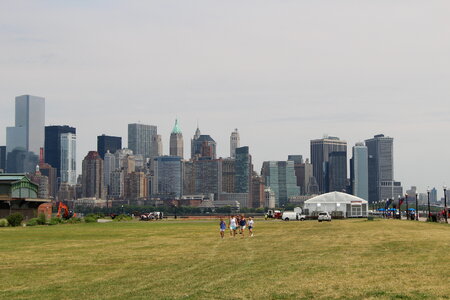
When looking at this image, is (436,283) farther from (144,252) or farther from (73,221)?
(73,221)

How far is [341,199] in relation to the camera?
150m

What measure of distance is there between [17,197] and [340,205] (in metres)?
67.9

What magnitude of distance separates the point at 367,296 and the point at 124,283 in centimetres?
955

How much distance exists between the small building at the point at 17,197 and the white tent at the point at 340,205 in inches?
2226

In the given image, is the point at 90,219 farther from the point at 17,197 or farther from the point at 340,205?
the point at 340,205

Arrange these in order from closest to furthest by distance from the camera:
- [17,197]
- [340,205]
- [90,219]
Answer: [17,197] < [90,219] < [340,205]

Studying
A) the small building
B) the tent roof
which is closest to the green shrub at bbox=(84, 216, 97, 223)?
the small building

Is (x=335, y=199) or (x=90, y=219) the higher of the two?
(x=335, y=199)

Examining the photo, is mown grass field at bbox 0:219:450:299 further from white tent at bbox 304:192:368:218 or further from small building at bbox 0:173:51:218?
white tent at bbox 304:192:368:218

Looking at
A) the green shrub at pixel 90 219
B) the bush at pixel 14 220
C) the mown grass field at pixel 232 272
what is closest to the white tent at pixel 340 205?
the green shrub at pixel 90 219

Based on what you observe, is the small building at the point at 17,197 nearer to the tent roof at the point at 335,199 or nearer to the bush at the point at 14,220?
the bush at the point at 14,220

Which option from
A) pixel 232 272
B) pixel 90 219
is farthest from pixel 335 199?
pixel 232 272

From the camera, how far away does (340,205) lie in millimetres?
147125

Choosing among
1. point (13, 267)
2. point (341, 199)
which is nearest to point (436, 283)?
point (13, 267)
